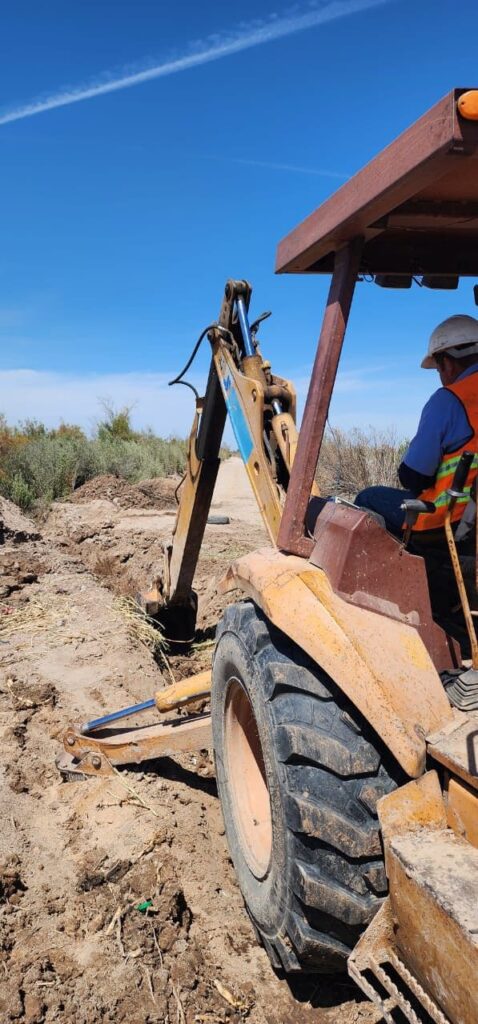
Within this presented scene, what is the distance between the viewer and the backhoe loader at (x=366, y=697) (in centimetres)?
190

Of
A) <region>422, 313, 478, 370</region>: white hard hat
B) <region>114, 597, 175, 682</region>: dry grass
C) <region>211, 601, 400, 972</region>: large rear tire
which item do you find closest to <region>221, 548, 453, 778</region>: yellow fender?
<region>211, 601, 400, 972</region>: large rear tire

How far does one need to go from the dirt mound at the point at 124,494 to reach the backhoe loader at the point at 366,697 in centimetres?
1116

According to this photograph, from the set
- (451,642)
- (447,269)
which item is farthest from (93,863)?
(447,269)

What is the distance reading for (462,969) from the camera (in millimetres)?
1690

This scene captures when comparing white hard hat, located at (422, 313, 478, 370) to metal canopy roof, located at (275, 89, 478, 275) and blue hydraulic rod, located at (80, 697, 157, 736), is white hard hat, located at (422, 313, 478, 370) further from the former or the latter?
blue hydraulic rod, located at (80, 697, 157, 736)

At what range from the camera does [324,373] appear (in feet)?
8.59

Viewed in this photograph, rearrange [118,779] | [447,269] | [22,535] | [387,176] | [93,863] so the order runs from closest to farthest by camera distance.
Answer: [387,176]
[447,269]
[93,863]
[118,779]
[22,535]

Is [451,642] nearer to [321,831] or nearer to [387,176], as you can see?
[321,831]

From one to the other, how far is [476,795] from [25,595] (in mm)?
5638

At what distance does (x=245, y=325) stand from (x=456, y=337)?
150 centimetres

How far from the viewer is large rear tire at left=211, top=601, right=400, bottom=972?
2145mm

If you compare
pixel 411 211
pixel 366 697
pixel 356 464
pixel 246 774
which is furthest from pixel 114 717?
pixel 356 464

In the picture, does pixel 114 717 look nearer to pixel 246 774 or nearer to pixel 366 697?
pixel 246 774

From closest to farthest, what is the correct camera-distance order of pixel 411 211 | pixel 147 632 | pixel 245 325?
pixel 411 211 → pixel 245 325 → pixel 147 632
